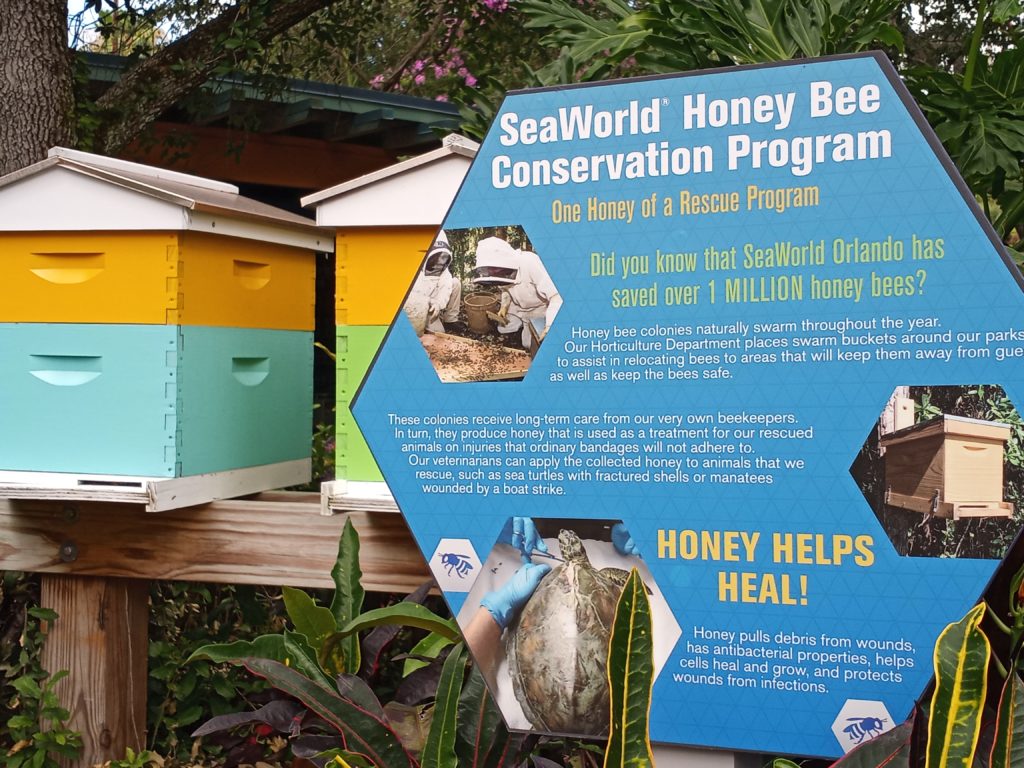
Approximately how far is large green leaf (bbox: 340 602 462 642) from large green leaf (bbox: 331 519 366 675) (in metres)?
0.13

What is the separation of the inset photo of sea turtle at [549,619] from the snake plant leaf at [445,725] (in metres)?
0.21

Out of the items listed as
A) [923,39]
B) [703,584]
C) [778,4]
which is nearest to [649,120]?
[703,584]

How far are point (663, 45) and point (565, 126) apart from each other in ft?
3.51

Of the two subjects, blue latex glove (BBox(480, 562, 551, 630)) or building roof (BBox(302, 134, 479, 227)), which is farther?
building roof (BBox(302, 134, 479, 227))

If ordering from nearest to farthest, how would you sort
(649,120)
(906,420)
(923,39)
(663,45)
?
(906,420)
(649,120)
(663,45)
(923,39)

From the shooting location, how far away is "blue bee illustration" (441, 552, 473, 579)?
163 cm

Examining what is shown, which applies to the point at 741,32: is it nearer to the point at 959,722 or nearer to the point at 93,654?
the point at 959,722

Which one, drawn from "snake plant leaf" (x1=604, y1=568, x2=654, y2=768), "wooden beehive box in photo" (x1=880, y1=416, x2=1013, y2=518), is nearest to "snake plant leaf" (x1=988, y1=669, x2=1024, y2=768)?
"wooden beehive box in photo" (x1=880, y1=416, x2=1013, y2=518)

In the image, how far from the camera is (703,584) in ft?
4.92

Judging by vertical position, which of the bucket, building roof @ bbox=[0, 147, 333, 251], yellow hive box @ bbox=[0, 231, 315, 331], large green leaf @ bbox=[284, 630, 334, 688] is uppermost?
building roof @ bbox=[0, 147, 333, 251]

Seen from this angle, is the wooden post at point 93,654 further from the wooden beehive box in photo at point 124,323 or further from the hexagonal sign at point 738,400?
the hexagonal sign at point 738,400

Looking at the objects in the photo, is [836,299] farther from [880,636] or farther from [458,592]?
[458,592]

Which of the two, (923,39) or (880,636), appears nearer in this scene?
(880,636)

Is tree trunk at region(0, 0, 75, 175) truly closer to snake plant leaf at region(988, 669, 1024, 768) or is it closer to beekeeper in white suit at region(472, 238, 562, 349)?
beekeeper in white suit at region(472, 238, 562, 349)
